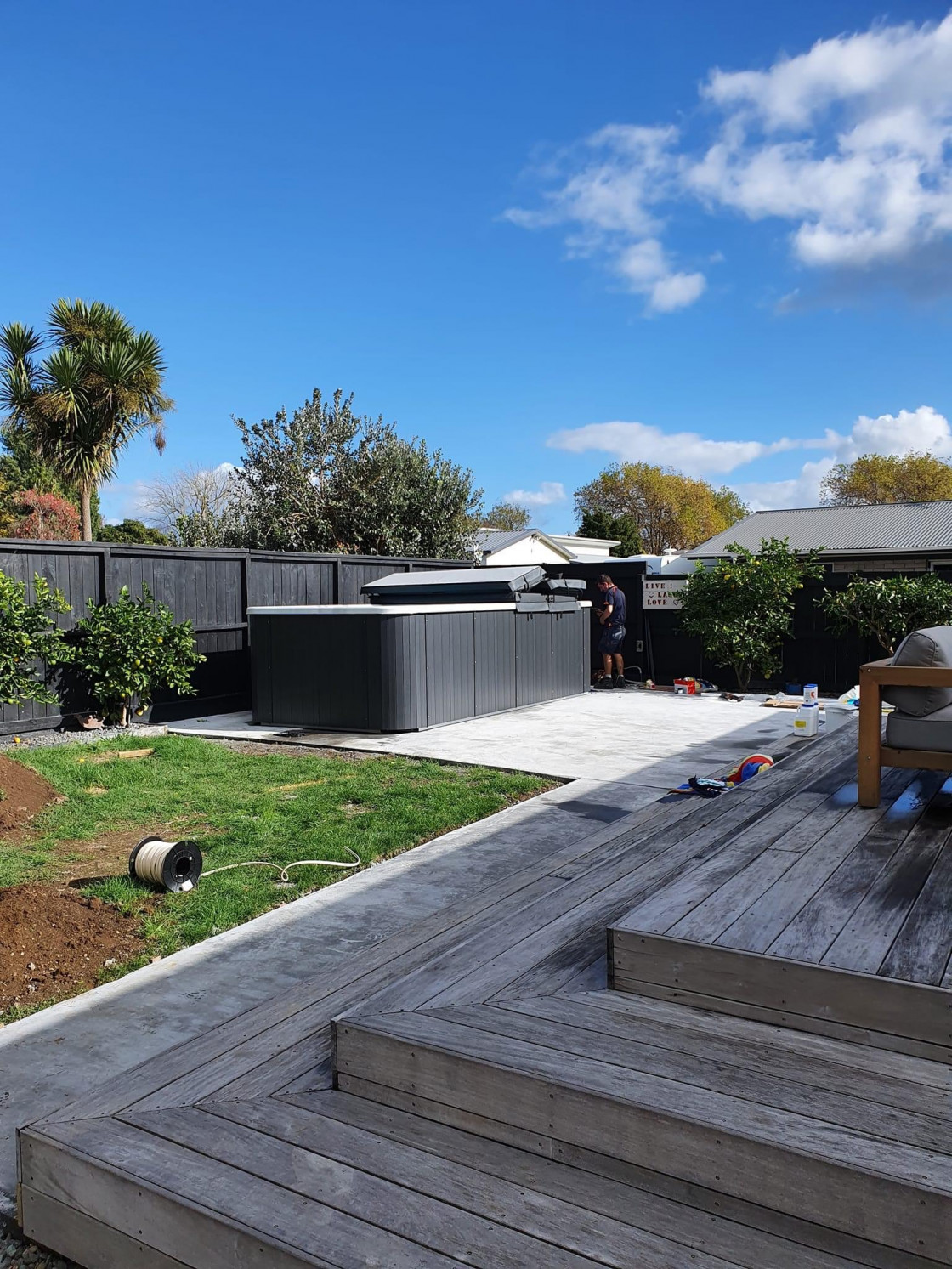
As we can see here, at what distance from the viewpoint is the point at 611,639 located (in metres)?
12.6

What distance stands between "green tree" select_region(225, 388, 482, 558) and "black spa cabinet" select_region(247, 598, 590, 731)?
8.10 metres

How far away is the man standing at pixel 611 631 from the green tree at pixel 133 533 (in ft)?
69.1

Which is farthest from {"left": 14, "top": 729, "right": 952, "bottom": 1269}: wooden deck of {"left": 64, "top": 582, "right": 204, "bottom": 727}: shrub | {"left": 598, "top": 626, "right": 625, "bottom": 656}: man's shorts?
{"left": 598, "top": 626, "right": 625, "bottom": 656}: man's shorts

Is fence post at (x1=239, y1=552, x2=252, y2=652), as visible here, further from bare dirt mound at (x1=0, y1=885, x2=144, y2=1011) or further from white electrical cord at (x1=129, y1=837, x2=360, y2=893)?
bare dirt mound at (x1=0, y1=885, x2=144, y2=1011)

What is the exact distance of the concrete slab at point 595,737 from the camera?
702 cm

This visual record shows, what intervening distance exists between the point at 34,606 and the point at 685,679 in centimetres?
823

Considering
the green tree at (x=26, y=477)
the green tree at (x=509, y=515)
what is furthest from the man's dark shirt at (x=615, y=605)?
the green tree at (x=509, y=515)

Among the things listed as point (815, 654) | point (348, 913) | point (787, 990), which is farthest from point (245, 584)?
point (787, 990)

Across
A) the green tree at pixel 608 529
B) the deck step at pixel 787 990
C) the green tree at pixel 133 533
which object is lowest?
the deck step at pixel 787 990

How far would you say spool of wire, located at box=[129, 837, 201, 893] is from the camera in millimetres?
4098

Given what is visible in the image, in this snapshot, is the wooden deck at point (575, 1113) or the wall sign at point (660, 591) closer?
the wooden deck at point (575, 1113)

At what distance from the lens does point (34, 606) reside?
25.8 ft

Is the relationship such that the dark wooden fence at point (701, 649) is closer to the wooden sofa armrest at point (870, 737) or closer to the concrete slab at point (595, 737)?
the concrete slab at point (595, 737)

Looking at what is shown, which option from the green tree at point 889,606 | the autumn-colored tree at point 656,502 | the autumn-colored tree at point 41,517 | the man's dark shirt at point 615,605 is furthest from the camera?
the autumn-colored tree at point 656,502
